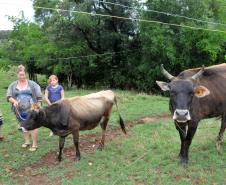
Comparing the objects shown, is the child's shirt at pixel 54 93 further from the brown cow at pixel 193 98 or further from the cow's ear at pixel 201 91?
the cow's ear at pixel 201 91

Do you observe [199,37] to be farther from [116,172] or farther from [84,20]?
[116,172]

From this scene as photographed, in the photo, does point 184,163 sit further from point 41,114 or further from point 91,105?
point 41,114

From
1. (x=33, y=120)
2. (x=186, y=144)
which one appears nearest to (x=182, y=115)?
(x=186, y=144)

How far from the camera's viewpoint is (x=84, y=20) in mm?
23797

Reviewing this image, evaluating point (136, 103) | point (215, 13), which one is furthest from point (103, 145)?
point (215, 13)

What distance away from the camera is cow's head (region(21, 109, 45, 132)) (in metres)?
7.37

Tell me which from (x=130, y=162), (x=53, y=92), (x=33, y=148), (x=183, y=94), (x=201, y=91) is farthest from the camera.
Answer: (x=53, y=92)

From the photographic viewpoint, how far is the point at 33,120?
7.39 metres

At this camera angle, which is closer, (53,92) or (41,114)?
(41,114)

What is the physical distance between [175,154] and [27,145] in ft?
11.5

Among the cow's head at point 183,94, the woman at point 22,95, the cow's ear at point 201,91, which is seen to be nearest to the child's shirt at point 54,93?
the woman at point 22,95

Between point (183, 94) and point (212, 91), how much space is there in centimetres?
123

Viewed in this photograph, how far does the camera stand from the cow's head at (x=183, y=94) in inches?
238

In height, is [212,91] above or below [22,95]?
above
